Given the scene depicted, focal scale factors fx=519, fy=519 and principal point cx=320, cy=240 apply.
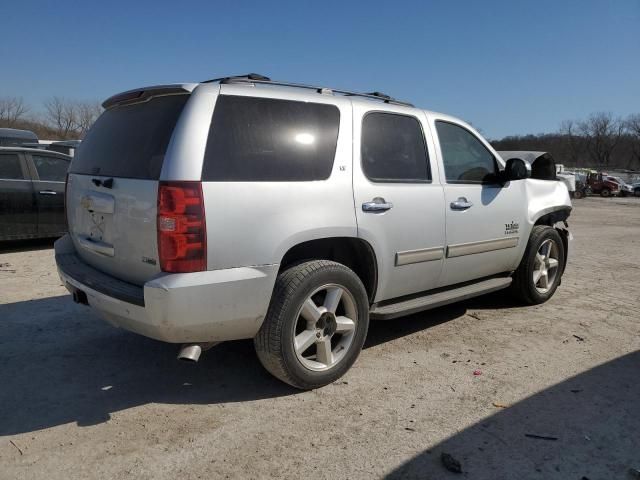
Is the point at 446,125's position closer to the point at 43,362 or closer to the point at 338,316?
the point at 338,316

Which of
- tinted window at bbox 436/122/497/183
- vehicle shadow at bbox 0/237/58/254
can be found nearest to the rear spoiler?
tinted window at bbox 436/122/497/183

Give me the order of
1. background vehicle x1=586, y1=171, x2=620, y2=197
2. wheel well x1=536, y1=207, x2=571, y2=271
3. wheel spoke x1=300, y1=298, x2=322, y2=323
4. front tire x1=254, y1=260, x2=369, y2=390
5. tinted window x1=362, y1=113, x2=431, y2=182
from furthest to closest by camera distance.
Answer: background vehicle x1=586, y1=171, x2=620, y2=197 < wheel well x1=536, y1=207, x2=571, y2=271 < tinted window x1=362, y1=113, x2=431, y2=182 < wheel spoke x1=300, y1=298, x2=322, y2=323 < front tire x1=254, y1=260, x2=369, y2=390

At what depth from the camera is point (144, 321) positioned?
2.85 metres

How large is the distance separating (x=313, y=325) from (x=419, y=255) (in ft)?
3.56

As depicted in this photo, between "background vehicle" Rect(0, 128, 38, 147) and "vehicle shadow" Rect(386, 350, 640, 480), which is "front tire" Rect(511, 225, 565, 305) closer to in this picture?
"vehicle shadow" Rect(386, 350, 640, 480)

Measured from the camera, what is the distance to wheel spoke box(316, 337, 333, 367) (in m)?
3.42

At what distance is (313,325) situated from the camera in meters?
3.34

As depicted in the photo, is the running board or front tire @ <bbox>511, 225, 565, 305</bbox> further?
front tire @ <bbox>511, 225, 565, 305</bbox>

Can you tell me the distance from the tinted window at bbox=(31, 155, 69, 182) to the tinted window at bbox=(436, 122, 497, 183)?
6338mm

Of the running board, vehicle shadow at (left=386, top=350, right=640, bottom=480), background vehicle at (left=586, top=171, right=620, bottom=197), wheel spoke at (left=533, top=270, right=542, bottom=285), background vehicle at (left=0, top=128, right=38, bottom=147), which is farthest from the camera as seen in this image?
background vehicle at (left=586, top=171, right=620, bottom=197)

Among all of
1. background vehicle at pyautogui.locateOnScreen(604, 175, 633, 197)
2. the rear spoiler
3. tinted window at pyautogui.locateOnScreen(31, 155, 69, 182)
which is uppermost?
the rear spoiler

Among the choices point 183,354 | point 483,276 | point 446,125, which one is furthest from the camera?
point 483,276

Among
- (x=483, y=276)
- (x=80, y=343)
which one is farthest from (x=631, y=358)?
(x=80, y=343)

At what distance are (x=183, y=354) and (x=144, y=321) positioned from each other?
0.94 feet
